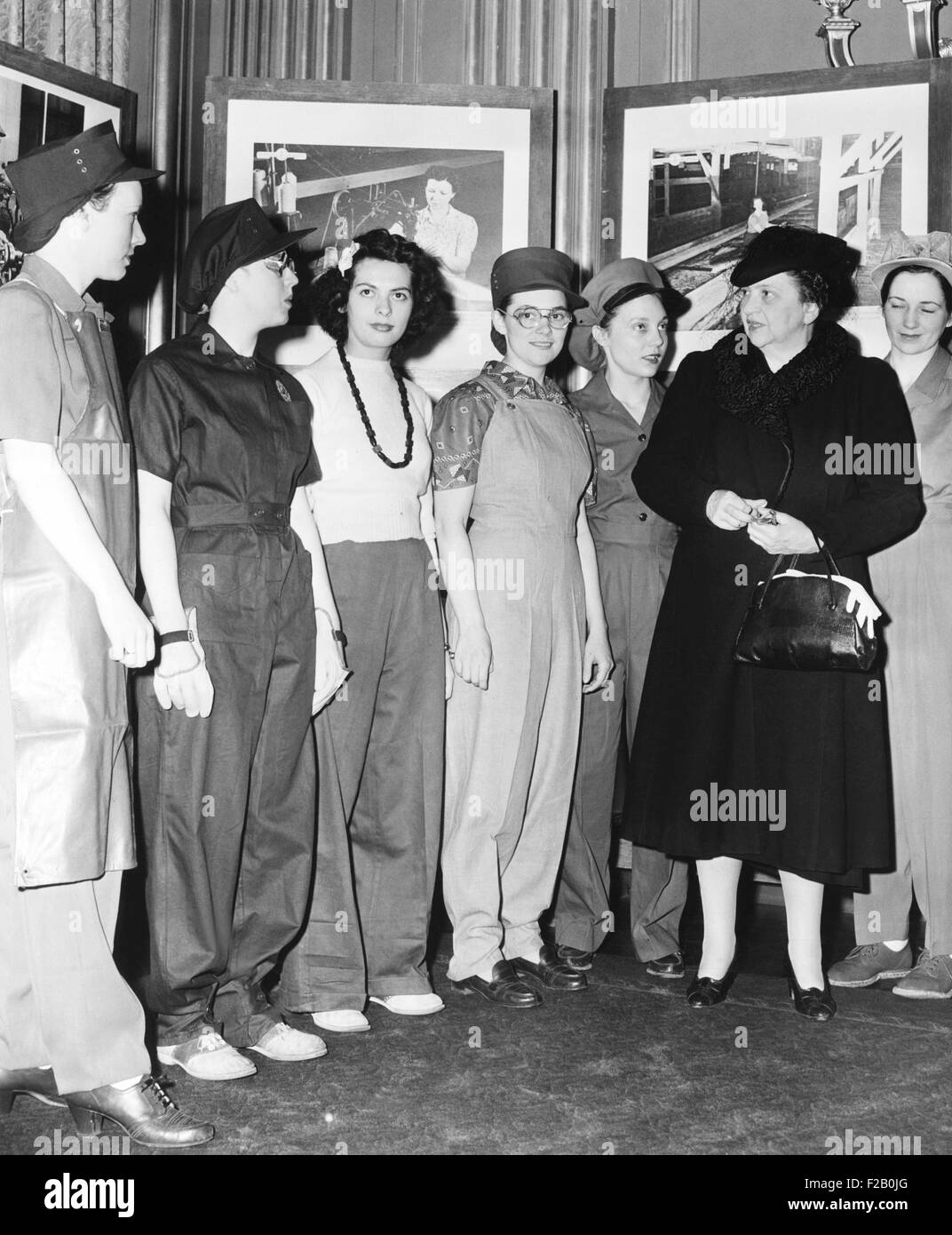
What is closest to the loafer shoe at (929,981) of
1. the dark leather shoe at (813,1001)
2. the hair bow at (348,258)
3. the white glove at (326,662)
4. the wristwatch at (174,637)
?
the dark leather shoe at (813,1001)

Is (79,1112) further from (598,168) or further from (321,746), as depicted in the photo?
(598,168)

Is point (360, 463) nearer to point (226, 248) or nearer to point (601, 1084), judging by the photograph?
point (226, 248)

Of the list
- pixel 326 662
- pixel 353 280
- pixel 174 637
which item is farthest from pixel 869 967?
pixel 353 280

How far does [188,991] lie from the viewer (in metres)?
2.69

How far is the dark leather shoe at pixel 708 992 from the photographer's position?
3.19 meters

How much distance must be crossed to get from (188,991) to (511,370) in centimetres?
168

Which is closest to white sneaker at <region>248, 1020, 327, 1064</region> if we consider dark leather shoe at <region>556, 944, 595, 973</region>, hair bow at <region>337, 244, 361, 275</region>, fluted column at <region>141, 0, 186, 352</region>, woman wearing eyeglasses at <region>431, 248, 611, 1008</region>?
woman wearing eyeglasses at <region>431, 248, 611, 1008</region>

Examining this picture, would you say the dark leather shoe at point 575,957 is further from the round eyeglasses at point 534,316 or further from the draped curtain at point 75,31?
the draped curtain at point 75,31

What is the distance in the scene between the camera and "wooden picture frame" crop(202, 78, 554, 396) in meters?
3.89

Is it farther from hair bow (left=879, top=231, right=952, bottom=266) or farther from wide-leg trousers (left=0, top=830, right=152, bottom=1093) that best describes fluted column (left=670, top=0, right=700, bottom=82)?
wide-leg trousers (left=0, top=830, right=152, bottom=1093)

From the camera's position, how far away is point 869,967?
11.4ft

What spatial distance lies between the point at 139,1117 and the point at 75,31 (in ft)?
9.47

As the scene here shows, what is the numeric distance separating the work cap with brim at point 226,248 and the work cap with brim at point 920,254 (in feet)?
5.55

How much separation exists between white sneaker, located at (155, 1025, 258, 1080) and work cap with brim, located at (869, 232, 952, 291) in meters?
2.59
